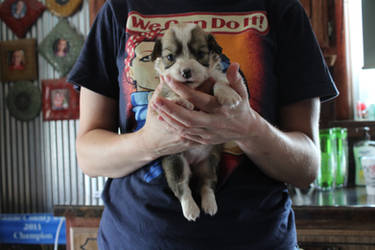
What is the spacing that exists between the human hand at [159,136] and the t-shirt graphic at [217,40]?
97mm

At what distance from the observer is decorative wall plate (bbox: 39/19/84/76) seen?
2.19m

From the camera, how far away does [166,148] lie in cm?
63

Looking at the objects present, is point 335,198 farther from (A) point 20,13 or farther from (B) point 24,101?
(A) point 20,13

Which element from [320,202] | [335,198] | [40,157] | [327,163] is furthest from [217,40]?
[40,157]

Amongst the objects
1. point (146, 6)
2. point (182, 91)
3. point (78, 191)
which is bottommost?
point (78, 191)

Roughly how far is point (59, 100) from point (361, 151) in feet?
6.42


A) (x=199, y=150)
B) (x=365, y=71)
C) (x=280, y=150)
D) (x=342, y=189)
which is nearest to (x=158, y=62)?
(x=199, y=150)

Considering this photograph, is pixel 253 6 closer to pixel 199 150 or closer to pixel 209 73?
pixel 209 73

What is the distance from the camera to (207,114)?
0.55 meters

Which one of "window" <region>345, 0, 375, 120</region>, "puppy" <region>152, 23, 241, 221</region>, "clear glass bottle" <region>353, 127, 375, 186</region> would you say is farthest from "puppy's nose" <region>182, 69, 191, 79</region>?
"window" <region>345, 0, 375, 120</region>

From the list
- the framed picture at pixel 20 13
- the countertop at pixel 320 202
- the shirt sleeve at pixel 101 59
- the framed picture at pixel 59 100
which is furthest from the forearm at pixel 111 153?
the framed picture at pixel 20 13

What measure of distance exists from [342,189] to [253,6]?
4.16 ft

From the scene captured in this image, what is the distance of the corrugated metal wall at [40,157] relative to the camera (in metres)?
2.21

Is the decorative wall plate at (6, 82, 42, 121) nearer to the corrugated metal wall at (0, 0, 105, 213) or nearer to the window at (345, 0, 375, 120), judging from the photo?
the corrugated metal wall at (0, 0, 105, 213)
